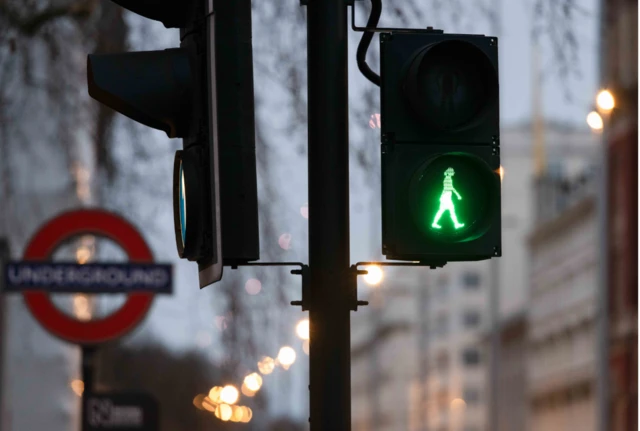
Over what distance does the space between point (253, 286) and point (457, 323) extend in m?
113

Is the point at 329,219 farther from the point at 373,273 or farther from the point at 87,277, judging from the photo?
the point at 87,277

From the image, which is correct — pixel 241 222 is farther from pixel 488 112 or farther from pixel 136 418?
pixel 136 418

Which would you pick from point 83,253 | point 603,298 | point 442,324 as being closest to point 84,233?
point 83,253

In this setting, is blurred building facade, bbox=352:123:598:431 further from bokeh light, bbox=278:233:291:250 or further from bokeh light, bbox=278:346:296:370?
bokeh light, bbox=278:233:291:250

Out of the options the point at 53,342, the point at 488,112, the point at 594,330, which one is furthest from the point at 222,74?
the point at 594,330

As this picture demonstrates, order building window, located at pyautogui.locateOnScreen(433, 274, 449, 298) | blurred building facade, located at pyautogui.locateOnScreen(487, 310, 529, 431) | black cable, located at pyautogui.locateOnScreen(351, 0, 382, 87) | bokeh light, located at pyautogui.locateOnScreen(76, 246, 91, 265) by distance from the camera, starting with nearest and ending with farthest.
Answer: black cable, located at pyautogui.locateOnScreen(351, 0, 382, 87) → bokeh light, located at pyautogui.locateOnScreen(76, 246, 91, 265) → blurred building facade, located at pyautogui.locateOnScreen(487, 310, 529, 431) → building window, located at pyautogui.locateOnScreen(433, 274, 449, 298)

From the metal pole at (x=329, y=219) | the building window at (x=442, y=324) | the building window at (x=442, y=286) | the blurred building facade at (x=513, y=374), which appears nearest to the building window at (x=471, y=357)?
the building window at (x=442, y=324)

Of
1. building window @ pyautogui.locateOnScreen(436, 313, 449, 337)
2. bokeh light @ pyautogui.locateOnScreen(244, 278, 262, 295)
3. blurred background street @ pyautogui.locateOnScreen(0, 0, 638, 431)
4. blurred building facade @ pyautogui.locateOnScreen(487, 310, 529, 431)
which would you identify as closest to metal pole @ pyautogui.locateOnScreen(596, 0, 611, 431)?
blurred background street @ pyautogui.locateOnScreen(0, 0, 638, 431)

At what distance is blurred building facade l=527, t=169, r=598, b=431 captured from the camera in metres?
72.1

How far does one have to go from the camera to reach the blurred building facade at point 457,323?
114 metres

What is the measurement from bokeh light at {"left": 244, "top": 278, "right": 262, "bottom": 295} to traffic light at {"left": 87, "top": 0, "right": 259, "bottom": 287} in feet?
25.4

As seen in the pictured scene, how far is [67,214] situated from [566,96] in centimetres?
278

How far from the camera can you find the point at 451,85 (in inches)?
174

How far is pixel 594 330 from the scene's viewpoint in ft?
233
